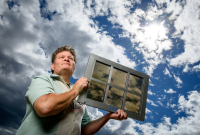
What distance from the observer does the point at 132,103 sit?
77.9 inches

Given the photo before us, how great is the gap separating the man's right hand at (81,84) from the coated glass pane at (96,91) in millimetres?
111

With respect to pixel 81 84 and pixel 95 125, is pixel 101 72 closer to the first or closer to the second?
pixel 81 84

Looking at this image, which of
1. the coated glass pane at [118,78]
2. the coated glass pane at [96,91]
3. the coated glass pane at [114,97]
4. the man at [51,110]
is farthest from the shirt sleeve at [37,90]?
the coated glass pane at [118,78]

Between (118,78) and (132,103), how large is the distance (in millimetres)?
482

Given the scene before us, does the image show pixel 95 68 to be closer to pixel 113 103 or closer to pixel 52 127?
pixel 113 103

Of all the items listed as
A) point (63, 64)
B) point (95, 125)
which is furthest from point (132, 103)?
point (63, 64)

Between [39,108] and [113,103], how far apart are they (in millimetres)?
1051

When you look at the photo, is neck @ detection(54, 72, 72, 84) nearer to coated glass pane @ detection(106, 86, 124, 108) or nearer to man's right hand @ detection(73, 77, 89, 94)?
man's right hand @ detection(73, 77, 89, 94)

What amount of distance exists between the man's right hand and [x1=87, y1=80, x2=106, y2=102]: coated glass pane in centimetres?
11

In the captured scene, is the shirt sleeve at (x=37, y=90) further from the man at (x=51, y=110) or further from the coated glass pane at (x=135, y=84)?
the coated glass pane at (x=135, y=84)

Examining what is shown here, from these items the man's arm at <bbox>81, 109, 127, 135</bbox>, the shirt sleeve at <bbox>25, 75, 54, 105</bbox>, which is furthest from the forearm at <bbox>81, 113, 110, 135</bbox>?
the shirt sleeve at <bbox>25, 75, 54, 105</bbox>

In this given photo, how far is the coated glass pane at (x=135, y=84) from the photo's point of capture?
2.04 metres

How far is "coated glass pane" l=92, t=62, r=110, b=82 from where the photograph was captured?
1.83 metres

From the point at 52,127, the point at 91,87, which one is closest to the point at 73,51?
the point at 91,87
